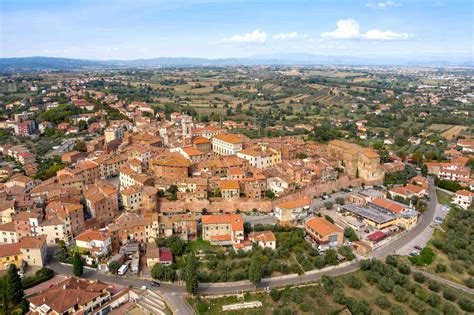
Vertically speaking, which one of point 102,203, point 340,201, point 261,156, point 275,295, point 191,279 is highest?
point 261,156

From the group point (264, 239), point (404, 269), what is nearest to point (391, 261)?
point (404, 269)

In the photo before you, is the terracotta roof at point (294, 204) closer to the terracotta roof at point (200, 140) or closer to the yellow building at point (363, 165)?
the yellow building at point (363, 165)

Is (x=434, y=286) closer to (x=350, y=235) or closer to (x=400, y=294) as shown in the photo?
(x=400, y=294)

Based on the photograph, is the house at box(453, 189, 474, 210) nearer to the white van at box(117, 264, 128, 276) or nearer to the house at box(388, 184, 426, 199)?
the house at box(388, 184, 426, 199)

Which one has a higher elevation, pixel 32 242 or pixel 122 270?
pixel 32 242

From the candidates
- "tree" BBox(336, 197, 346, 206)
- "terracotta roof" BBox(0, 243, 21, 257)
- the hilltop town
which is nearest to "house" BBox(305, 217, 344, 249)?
the hilltop town

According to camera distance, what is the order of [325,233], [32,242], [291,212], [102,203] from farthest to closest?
[291,212]
[102,203]
[325,233]
[32,242]
